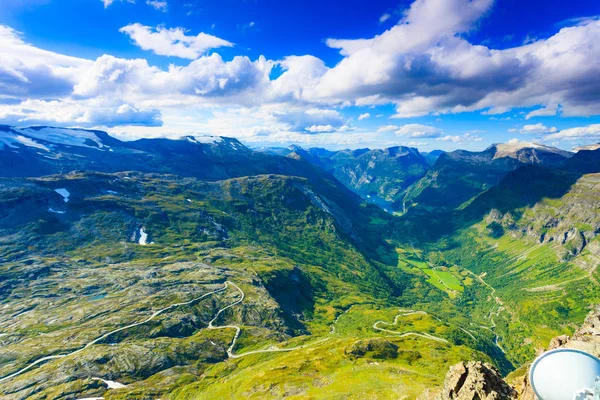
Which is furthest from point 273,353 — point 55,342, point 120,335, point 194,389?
point 55,342

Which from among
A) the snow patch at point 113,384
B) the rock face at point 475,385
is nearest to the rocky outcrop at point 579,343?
the rock face at point 475,385

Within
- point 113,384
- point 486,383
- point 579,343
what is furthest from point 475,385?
point 113,384

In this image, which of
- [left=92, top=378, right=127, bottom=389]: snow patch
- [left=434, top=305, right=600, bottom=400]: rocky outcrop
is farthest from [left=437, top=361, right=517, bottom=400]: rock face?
[left=92, top=378, right=127, bottom=389]: snow patch

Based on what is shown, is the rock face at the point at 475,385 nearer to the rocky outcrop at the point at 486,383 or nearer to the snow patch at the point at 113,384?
the rocky outcrop at the point at 486,383

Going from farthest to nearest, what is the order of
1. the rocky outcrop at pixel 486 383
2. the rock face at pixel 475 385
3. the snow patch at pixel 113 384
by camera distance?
1. the snow patch at pixel 113 384
2. the rock face at pixel 475 385
3. the rocky outcrop at pixel 486 383

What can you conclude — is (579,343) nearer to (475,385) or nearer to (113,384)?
(475,385)

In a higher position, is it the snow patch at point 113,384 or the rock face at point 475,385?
the rock face at point 475,385

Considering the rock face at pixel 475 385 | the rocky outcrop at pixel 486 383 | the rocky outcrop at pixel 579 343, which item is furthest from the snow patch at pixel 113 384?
the rocky outcrop at pixel 579 343

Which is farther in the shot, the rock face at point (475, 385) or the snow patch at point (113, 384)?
the snow patch at point (113, 384)

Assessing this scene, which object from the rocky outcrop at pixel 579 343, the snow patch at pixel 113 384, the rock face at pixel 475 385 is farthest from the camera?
the snow patch at pixel 113 384
